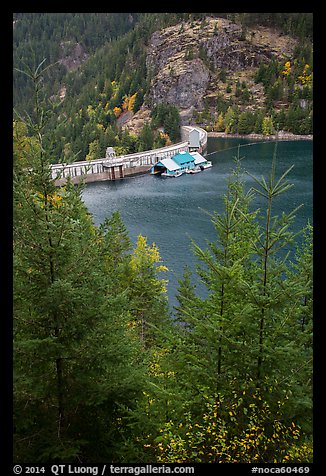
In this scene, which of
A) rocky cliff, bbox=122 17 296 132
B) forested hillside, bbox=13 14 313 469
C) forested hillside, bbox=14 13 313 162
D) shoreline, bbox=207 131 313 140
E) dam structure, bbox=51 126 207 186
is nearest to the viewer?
forested hillside, bbox=13 14 313 469

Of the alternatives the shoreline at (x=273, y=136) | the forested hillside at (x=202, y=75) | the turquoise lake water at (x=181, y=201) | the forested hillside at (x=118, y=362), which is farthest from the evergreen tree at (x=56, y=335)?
the forested hillside at (x=202, y=75)

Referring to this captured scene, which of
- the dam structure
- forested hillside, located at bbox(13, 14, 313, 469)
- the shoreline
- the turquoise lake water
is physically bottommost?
the turquoise lake water

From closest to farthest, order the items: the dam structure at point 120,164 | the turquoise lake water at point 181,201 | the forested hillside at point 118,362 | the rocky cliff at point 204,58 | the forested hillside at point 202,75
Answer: the forested hillside at point 118,362, the turquoise lake water at point 181,201, the dam structure at point 120,164, the forested hillside at point 202,75, the rocky cliff at point 204,58

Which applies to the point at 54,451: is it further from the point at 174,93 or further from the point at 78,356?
the point at 174,93

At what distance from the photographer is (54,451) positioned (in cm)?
607

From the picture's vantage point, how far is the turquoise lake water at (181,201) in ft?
115

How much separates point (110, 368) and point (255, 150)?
7531 cm

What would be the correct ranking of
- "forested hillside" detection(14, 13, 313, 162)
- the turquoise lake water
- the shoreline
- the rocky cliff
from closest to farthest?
the turquoise lake water < the shoreline < "forested hillside" detection(14, 13, 313, 162) < the rocky cliff

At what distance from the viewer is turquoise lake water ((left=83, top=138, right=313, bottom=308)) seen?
115 feet

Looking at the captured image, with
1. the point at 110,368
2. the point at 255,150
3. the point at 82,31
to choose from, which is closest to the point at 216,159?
the point at 255,150

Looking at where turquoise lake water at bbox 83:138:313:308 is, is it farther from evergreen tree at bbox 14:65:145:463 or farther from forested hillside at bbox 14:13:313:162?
forested hillside at bbox 14:13:313:162

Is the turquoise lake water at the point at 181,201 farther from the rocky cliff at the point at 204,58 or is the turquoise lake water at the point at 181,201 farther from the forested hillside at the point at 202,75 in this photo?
the rocky cliff at the point at 204,58

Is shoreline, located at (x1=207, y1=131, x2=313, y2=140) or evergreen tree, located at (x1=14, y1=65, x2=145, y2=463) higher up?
Answer: evergreen tree, located at (x1=14, y1=65, x2=145, y2=463)

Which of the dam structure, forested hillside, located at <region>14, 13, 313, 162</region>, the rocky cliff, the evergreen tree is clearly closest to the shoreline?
forested hillside, located at <region>14, 13, 313, 162</region>
